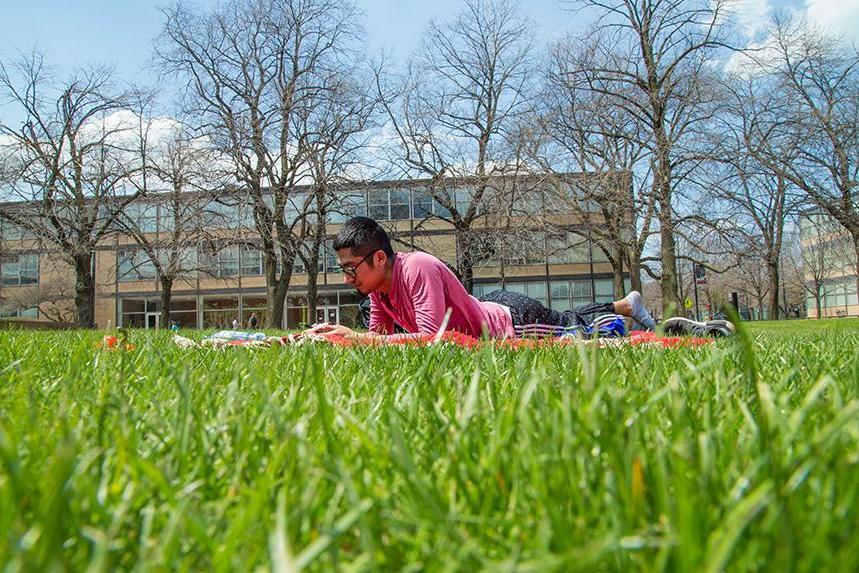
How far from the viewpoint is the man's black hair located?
4.87 m

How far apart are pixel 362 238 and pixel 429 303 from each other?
736 mm

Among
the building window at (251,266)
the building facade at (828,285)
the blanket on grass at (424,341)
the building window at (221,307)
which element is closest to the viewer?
the blanket on grass at (424,341)

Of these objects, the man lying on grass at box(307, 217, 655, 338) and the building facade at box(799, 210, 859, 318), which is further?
the building facade at box(799, 210, 859, 318)

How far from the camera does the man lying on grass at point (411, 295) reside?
4.70m

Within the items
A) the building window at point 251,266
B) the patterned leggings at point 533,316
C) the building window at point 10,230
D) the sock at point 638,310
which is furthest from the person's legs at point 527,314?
the building window at point 251,266

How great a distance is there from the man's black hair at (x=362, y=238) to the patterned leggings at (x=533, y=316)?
1.53 m

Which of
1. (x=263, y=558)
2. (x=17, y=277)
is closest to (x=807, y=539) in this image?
(x=263, y=558)

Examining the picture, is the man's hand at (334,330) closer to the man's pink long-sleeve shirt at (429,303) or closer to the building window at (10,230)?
the man's pink long-sleeve shirt at (429,303)

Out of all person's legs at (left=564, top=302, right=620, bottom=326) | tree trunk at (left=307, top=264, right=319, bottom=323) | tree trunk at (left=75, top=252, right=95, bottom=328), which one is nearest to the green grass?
person's legs at (left=564, top=302, right=620, bottom=326)

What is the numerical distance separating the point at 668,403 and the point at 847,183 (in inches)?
813

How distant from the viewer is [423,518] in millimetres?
693

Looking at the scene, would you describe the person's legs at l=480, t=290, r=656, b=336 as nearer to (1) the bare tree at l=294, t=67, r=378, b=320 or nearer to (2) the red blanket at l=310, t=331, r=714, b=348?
(2) the red blanket at l=310, t=331, r=714, b=348

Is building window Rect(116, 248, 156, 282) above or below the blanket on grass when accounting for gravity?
above

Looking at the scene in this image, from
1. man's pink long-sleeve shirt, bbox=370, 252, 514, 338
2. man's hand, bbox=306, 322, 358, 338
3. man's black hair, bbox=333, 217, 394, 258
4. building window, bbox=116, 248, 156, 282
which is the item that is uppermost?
building window, bbox=116, 248, 156, 282
